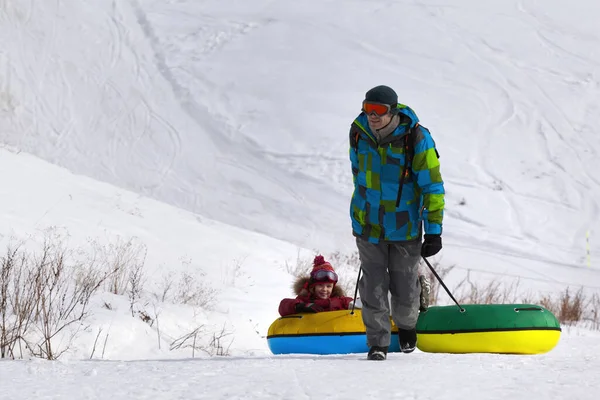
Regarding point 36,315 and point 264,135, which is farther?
point 264,135

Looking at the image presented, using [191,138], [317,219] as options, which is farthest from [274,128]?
[317,219]

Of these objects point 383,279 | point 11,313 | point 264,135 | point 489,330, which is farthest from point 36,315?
point 264,135

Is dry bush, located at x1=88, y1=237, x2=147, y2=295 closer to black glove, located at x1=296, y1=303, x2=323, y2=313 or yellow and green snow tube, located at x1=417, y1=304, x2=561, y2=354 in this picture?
black glove, located at x1=296, y1=303, x2=323, y2=313

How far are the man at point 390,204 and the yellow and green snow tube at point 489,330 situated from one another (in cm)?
40

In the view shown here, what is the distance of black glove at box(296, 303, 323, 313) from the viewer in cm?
573

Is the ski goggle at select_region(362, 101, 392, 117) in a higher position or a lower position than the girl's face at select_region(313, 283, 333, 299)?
higher

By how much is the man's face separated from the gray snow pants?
66 centimetres

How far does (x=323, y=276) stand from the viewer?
5.75m

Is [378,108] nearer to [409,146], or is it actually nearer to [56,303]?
[409,146]

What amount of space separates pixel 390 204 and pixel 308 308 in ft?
5.40

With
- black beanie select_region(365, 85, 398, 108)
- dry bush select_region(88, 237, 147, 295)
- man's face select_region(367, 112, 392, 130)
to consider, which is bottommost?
dry bush select_region(88, 237, 147, 295)

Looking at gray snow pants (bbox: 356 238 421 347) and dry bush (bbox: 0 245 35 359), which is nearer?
dry bush (bbox: 0 245 35 359)

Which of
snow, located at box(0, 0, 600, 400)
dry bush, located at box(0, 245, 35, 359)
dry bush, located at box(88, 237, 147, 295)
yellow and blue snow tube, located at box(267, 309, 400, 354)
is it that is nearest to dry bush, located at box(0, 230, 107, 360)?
dry bush, located at box(0, 245, 35, 359)

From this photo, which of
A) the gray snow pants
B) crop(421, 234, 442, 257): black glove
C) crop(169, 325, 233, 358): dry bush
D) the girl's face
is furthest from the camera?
the girl's face
